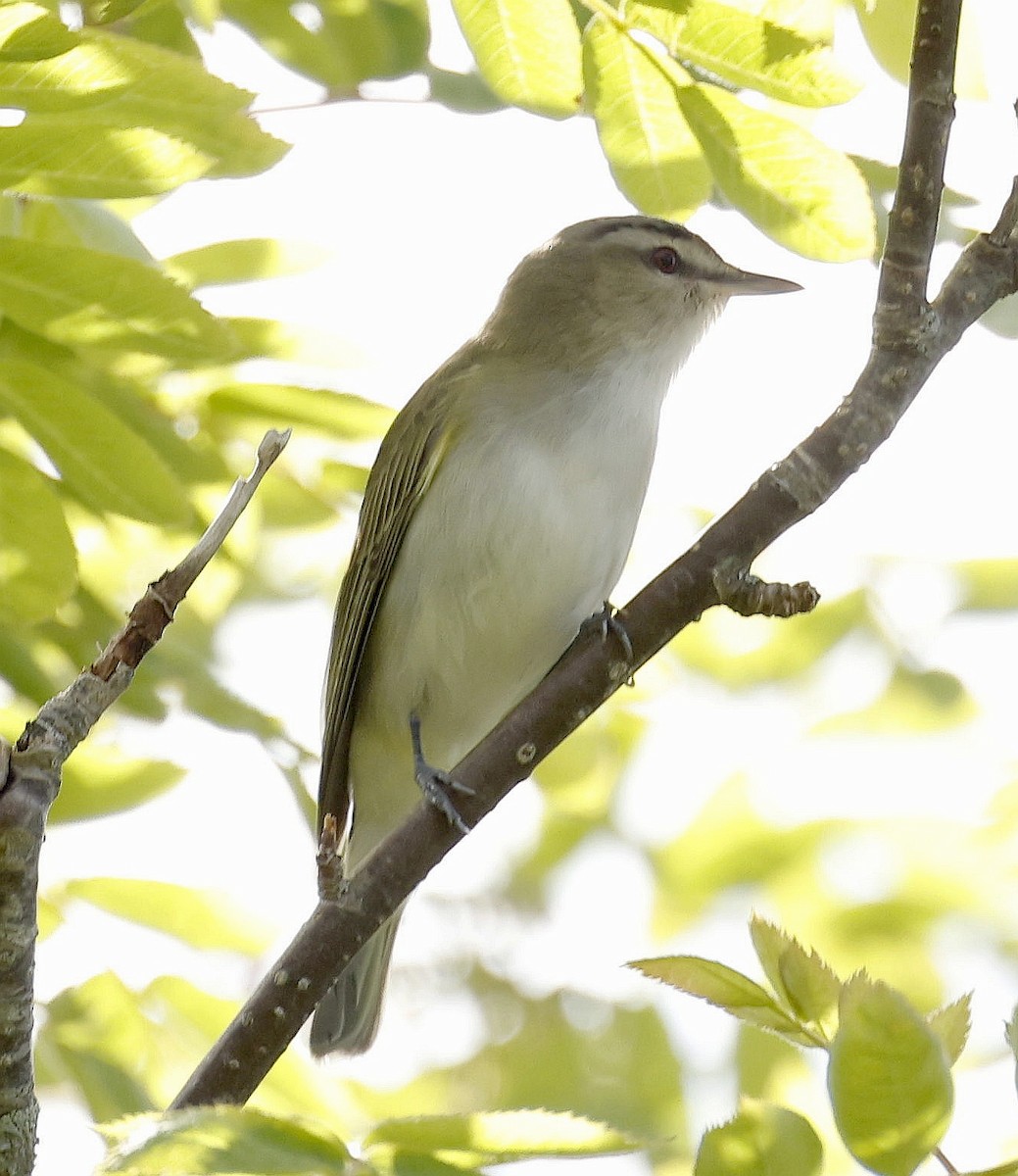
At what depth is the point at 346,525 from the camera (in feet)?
11.3

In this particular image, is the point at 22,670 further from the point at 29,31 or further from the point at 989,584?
the point at 989,584

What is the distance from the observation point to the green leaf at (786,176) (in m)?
2.55

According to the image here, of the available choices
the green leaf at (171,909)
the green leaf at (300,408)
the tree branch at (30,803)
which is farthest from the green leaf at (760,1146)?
the green leaf at (300,408)

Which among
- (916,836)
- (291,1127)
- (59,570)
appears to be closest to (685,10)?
(59,570)

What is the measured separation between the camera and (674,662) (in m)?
3.40

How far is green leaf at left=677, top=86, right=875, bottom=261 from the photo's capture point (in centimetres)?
255

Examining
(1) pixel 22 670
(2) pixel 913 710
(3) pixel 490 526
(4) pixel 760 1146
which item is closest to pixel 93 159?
(1) pixel 22 670

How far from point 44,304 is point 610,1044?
6.11 feet

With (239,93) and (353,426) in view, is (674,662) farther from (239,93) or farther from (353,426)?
(239,93)

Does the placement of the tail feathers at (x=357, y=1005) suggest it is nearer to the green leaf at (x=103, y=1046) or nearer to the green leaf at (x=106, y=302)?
the green leaf at (x=103, y=1046)

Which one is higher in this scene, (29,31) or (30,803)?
(29,31)

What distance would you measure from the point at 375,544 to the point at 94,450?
1046 mm

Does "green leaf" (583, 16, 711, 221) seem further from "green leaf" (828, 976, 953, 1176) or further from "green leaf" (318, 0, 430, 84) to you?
"green leaf" (828, 976, 953, 1176)

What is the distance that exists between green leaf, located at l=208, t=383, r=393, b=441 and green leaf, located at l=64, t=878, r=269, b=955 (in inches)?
38.3
